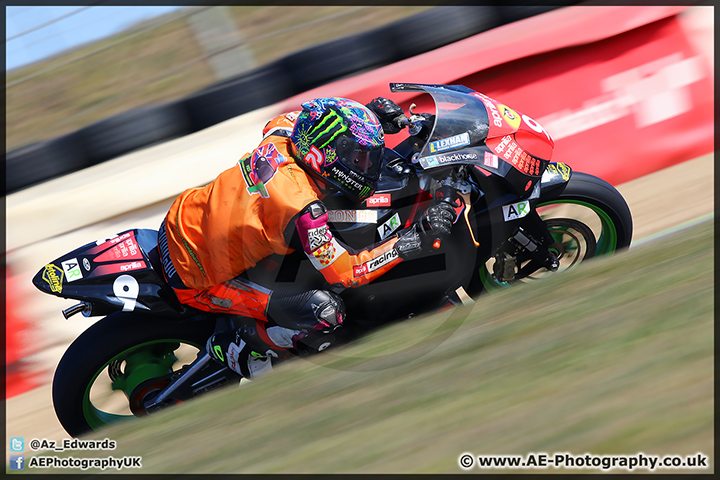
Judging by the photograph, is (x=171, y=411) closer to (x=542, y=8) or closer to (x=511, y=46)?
(x=511, y=46)

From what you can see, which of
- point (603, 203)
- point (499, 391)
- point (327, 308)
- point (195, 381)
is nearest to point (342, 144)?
point (327, 308)

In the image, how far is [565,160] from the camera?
5.15 metres

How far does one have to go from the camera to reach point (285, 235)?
3307 mm

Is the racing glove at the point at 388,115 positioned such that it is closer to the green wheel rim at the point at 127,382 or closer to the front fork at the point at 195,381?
the front fork at the point at 195,381

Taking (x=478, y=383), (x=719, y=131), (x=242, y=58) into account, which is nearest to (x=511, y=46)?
(x=719, y=131)

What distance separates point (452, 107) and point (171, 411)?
2179mm

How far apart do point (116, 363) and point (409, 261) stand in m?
1.80

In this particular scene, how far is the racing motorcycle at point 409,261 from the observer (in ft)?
11.2

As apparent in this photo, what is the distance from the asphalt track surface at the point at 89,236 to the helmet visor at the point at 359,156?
214 cm

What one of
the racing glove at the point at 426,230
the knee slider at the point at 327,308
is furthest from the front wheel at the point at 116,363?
the racing glove at the point at 426,230

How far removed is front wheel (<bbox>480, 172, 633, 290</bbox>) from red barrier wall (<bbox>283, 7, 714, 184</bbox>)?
57.9 inches

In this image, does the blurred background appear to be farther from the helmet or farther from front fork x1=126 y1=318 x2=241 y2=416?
front fork x1=126 y1=318 x2=241 y2=416

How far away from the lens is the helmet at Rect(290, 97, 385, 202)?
3246 millimetres

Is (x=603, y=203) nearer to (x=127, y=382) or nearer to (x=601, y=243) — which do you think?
(x=601, y=243)
